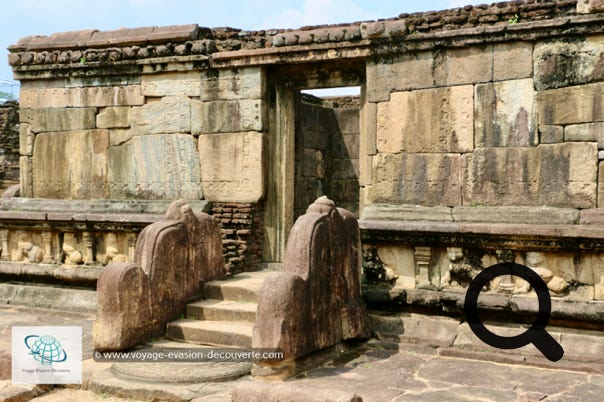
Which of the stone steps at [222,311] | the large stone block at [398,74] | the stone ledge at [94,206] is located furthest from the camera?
the stone ledge at [94,206]

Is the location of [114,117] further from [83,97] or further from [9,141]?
[9,141]

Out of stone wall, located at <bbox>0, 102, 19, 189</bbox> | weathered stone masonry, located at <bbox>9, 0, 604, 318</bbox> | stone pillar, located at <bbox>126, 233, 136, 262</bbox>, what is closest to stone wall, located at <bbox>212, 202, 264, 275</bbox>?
weathered stone masonry, located at <bbox>9, 0, 604, 318</bbox>

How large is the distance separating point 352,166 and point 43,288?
5.38 meters

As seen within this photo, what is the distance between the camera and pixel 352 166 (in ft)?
37.3

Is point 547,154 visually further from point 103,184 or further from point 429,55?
point 103,184

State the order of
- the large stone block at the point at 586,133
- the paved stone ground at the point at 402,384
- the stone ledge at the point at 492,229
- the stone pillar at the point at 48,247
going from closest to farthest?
the paved stone ground at the point at 402,384 < the stone ledge at the point at 492,229 < the large stone block at the point at 586,133 < the stone pillar at the point at 48,247

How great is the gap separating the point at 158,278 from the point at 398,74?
3.31 metres

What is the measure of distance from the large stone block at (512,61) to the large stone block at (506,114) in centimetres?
7

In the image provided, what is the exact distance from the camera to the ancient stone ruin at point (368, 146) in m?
6.20

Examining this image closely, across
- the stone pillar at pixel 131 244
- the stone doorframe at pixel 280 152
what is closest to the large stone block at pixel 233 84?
the stone doorframe at pixel 280 152

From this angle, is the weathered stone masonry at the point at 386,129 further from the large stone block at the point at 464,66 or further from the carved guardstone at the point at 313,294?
the carved guardstone at the point at 313,294

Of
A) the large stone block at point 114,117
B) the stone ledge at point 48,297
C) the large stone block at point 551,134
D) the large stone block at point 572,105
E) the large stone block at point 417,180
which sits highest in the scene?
the large stone block at point 114,117

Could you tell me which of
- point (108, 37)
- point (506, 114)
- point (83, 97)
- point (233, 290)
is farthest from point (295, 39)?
point (83, 97)

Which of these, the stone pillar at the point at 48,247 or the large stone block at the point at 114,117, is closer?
the large stone block at the point at 114,117
